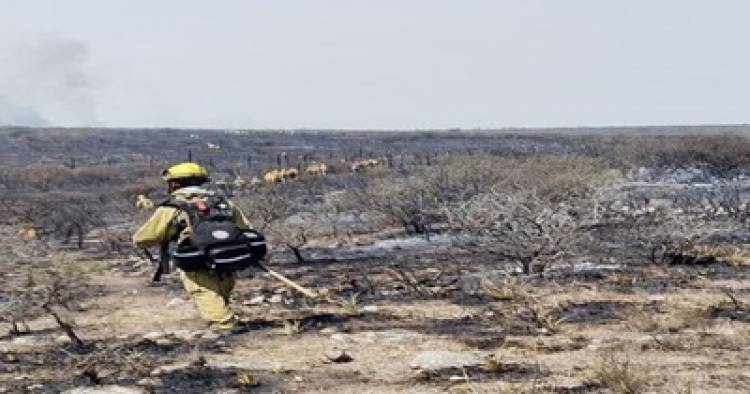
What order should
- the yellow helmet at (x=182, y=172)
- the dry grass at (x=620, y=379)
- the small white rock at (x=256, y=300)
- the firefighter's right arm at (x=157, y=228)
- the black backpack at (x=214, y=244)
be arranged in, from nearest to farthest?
1. the dry grass at (x=620, y=379)
2. the black backpack at (x=214, y=244)
3. the firefighter's right arm at (x=157, y=228)
4. the yellow helmet at (x=182, y=172)
5. the small white rock at (x=256, y=300)

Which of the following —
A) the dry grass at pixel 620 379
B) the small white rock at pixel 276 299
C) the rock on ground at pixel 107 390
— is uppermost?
the dry grass at pixel 620 379

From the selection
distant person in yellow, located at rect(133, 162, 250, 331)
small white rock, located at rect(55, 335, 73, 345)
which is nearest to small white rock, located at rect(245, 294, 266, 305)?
distant person in yellow, located at rect(133, 162, 250, 331)

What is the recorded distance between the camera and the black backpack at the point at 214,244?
749cm

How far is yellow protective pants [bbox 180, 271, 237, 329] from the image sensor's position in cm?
790

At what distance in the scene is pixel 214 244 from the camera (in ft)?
24.6

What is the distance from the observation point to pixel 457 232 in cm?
1520

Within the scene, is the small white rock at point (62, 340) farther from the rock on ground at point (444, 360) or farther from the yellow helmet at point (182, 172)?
the rock on ground at point (444, 360)

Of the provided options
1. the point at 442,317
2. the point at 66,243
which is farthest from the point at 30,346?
the point at 66,243

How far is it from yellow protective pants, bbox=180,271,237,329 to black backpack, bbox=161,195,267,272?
0.20m

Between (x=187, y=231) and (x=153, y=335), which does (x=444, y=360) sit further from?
(x=153, y=335)

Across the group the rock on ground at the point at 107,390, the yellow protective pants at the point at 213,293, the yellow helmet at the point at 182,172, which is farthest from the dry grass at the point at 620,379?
the yellow helmet at the point at 182,172

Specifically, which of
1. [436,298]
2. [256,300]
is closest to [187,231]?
[256,300]

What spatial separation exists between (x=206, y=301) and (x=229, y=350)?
821 millimetres

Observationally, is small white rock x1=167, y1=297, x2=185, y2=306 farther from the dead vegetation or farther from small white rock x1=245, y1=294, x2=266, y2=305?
small white rock x1=245, y1=294, x2=266, y2=305
